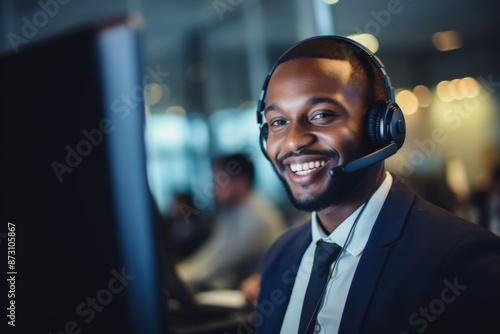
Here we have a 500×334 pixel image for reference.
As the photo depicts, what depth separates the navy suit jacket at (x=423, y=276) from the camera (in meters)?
0.78

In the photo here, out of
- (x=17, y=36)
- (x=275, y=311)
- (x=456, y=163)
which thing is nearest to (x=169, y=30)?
(x=17, y=36)

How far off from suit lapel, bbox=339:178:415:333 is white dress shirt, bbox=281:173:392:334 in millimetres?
36

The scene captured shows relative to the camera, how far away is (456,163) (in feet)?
13.3

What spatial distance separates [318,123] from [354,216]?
0.69ft

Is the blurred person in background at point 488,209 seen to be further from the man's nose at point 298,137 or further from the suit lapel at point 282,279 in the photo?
the man's nose at point 298,137

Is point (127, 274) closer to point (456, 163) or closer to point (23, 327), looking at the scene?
point (23, 327)

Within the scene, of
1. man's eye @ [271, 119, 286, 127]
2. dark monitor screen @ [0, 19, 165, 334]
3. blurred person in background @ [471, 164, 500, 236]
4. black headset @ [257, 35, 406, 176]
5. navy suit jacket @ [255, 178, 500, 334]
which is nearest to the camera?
dark monitor screen @ [0, 19, 165, 334]

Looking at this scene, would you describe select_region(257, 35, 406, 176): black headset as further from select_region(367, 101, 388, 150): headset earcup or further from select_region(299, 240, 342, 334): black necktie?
select_region(299, 240, 342, 334): black necktie

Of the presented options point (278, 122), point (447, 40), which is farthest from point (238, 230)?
point (447, 40)

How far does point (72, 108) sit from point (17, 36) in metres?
5.60

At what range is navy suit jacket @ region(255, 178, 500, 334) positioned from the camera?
2.55 ft


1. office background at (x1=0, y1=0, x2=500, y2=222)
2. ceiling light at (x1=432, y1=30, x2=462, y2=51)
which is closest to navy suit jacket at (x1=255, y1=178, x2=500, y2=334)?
office background at (x1=0, y1=0, x2=500, y2=222)

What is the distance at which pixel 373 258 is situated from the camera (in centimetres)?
91

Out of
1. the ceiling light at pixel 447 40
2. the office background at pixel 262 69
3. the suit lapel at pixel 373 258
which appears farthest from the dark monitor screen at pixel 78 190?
the ceiling light at pixel 447 40
